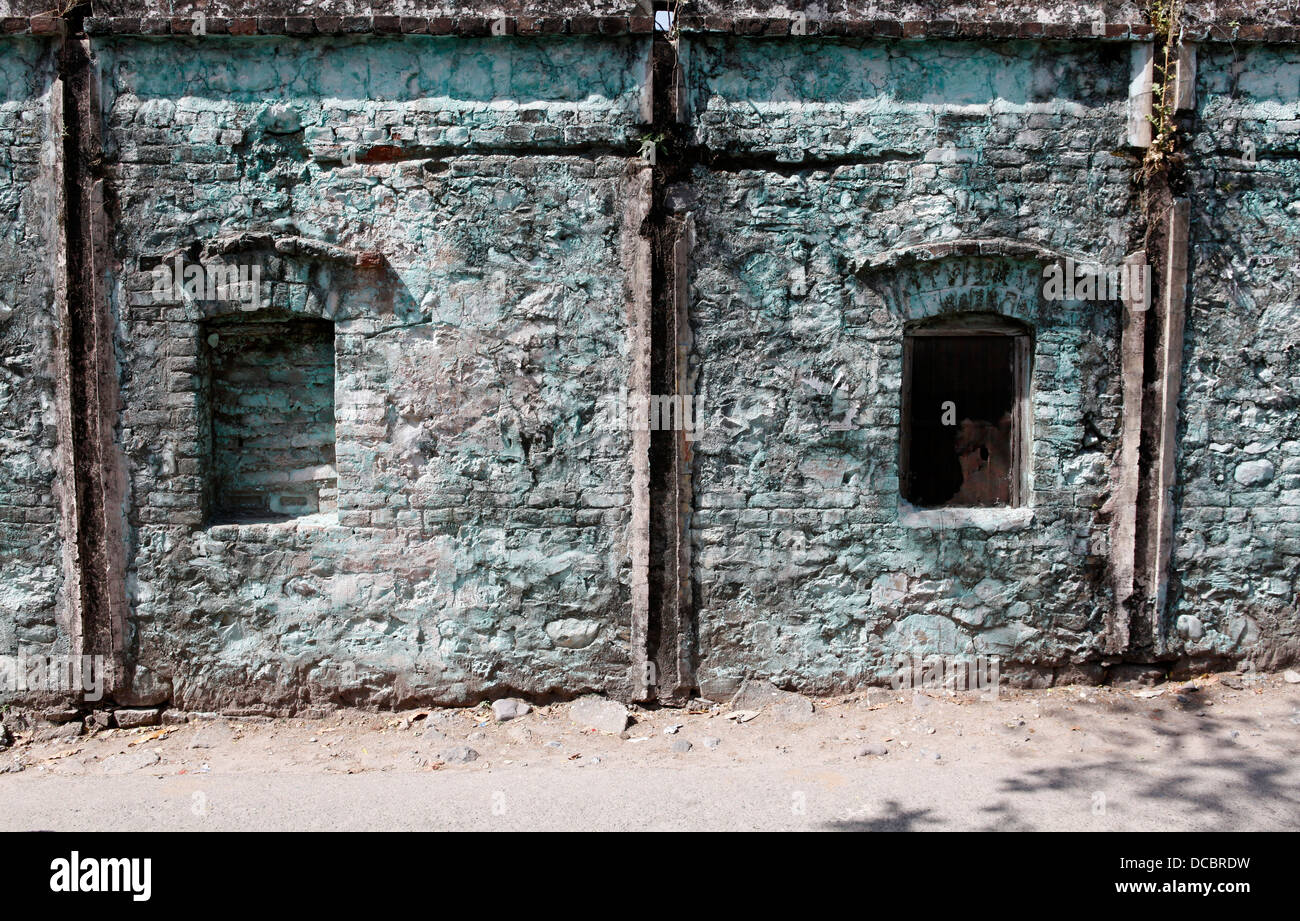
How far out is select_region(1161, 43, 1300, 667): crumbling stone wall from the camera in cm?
495

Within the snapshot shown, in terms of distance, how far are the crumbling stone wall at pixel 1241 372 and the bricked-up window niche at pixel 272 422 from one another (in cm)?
509

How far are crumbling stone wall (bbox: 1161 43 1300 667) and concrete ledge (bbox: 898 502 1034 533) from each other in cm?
97

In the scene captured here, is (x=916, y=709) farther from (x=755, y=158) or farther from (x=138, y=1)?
(x=138, y=1)

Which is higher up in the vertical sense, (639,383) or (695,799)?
(639,383)

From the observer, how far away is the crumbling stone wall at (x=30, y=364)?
4680 millimetres

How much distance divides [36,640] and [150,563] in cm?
80

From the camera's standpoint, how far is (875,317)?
4910 millimetres

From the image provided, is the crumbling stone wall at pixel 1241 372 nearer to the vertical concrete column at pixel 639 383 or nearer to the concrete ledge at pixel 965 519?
the concrete ledge at pixel 965 519

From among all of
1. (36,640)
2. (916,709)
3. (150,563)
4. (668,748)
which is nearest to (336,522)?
(150,563)

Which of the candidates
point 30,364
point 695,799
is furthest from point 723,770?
point 30,364

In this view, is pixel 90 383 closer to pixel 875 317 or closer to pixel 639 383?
pixel 639 383

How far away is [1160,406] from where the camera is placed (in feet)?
16.4

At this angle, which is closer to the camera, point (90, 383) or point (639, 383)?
point (90, 383)

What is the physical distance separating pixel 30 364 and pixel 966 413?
17.8 feet
